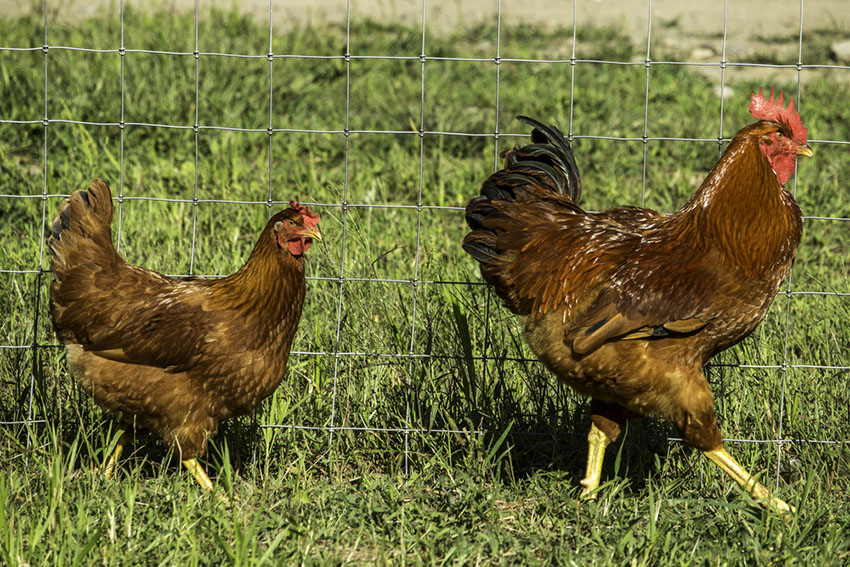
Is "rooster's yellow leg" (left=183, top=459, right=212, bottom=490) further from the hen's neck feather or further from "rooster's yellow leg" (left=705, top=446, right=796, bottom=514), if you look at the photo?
"rooster's yellow leg" (left=705, top=446, right=796, bottom=514)

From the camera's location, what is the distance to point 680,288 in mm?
3613

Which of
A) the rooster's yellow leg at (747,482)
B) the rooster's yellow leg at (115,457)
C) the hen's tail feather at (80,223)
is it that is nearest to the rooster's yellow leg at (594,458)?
the rooster's yellow leg at (747,482)

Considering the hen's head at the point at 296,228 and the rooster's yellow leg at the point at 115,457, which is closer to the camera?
the hen's head at the point at 296,228

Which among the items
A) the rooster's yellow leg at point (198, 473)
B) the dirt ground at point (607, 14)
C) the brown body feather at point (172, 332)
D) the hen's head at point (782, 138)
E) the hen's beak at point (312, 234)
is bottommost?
the rooster's yellow leg at point (198, 473)

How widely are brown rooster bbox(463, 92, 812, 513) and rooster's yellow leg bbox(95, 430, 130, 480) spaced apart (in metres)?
1.86

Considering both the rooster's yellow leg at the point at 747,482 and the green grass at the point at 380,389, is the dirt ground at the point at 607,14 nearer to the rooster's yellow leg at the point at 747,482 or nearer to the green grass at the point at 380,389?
the green grass at the point at 380,389

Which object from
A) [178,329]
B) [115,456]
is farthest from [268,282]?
[115,456]

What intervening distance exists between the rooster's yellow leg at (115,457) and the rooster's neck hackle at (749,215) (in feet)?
8.56

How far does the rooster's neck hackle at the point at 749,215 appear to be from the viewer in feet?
11.8

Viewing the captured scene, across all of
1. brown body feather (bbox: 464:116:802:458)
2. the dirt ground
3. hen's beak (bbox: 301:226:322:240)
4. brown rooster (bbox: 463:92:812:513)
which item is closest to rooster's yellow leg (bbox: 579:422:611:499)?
brown rooster (bbox: 463:92:812:513)

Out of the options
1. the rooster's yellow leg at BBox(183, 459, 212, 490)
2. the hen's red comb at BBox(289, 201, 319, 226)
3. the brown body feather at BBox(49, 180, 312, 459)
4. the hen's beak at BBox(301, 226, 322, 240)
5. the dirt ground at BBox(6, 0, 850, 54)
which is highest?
the dirt ground at BBox(6, 0, 850, 54)

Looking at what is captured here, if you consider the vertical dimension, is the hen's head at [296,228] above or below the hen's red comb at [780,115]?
below

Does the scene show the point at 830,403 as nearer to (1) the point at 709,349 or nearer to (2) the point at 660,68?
(1) the point at 709,349

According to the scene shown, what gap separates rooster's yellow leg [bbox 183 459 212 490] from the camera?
384 cm
